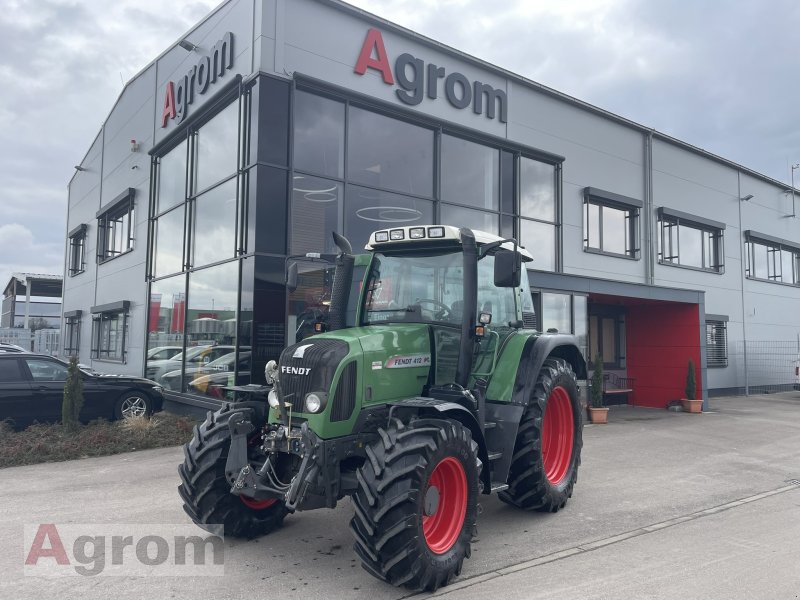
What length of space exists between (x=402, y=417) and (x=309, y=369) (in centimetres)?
77

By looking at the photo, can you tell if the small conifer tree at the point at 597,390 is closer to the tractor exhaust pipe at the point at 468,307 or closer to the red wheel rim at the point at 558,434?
the red wheel rim at the point at 558,434

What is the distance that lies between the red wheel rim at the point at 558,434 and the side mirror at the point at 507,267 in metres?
1.93

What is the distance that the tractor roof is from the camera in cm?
534

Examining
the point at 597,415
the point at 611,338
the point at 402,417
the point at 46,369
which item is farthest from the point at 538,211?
the point at 402,417

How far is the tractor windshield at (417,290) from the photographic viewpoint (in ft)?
17.9

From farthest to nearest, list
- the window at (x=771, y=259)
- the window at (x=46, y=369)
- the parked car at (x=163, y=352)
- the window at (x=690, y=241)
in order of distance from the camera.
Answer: the window at (x=771, y=259), the window at (x=690, y=241), the parked car at (x=163, y=352), the window at (x=46, y=369)

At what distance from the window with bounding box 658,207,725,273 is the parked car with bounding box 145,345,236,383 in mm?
11993

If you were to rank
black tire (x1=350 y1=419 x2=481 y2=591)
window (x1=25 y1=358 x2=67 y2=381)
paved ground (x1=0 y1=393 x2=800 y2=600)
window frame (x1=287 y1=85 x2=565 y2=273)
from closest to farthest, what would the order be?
black tire (x1=350 y1=419 x2=481 y2=591)
paved ground (x1=0 y1=393 x2=800 y2=600)
window (x1=25 y1=358 x2=67 y2=381)
window frame (x1=287 y1=85 x2=565 y2=273)

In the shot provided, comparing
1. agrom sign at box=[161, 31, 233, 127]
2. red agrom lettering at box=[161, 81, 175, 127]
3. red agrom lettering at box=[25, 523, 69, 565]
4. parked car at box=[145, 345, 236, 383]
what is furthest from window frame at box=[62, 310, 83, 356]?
red agrom lettering at box=[25, 523, 69, 565]

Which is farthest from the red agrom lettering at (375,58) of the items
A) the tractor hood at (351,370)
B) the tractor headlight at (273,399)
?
the tractor headlight at (273,399)

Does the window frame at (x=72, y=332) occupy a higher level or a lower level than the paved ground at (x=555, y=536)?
higher

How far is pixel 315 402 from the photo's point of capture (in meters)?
4.50
